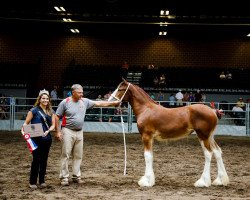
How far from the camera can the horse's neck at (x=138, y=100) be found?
7520mm

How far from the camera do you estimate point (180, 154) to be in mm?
11547

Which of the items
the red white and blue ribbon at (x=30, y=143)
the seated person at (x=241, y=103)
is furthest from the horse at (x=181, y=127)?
the seated person at (x=241, y=103)

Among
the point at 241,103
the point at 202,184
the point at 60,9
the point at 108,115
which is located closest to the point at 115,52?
the point at 60,9

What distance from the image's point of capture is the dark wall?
31141 millimetres

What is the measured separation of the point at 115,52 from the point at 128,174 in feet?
A: 78.1

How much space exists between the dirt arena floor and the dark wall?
18018 millimetres

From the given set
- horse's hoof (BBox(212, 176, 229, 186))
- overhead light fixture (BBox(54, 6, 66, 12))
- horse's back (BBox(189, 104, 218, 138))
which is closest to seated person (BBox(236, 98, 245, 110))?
overhead light fixture (BBox(54, 6, 66, 12))

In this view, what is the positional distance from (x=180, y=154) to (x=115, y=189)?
5064 mm

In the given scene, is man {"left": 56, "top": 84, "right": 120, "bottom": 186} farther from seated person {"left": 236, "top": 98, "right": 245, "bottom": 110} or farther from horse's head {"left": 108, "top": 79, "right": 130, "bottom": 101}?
seated person {"left": 236, "top": 98, "right": 245, "bottom": 110}

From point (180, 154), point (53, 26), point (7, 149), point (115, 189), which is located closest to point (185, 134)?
point (115, 189)

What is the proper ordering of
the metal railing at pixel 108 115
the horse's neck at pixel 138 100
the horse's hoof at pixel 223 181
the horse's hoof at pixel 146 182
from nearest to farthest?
1. the horse's hoof at pixel 146 182
2. the horse's hoof at pixel 223 181
3. the horse's neck at pixel 138 100
4. the metal railing at pixel 108 115

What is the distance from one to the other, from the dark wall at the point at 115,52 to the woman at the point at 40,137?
24457mm

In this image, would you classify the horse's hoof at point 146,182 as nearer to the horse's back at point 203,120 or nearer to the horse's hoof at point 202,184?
the horse's hoof at point 202,184

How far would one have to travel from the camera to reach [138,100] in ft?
24.8
